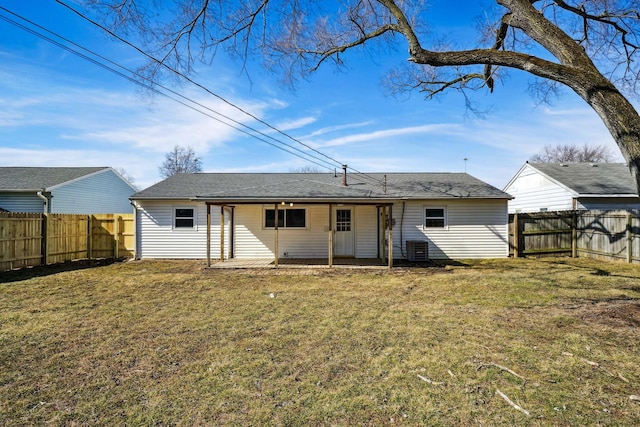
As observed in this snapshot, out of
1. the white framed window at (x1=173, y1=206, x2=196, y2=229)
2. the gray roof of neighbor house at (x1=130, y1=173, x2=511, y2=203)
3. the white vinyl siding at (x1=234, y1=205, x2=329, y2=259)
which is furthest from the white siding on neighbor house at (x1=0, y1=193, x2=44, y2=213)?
the white vinyl siding at (x1=234, y1=205, x2=329, y2=259)

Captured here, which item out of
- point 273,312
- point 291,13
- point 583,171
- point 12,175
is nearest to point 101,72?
point 291,13

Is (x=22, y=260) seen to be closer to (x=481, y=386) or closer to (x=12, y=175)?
(x=12, y=175)

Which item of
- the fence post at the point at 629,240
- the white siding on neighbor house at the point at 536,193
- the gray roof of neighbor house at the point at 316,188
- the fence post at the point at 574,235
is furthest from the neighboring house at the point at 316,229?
the white siding on neighbor house at the point at 536,193

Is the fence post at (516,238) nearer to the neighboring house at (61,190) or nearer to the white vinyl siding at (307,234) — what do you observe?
the white vinyl siding at (307,234)

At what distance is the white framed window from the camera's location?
1287cm

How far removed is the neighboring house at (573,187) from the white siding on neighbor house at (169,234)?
594 inches

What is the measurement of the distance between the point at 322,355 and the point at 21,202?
18240mm

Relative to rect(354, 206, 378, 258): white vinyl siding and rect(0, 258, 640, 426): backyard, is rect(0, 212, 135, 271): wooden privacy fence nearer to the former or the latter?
rect(0, 258, 640, 426): backyard

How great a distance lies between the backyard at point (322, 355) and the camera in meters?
2.75

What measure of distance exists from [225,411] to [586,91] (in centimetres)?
537

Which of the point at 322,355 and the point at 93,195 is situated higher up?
the point at 93,195

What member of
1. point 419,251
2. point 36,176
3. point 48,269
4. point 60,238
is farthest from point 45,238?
point 419,251

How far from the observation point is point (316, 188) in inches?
461

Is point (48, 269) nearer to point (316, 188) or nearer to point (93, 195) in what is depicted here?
point (316, 188)
